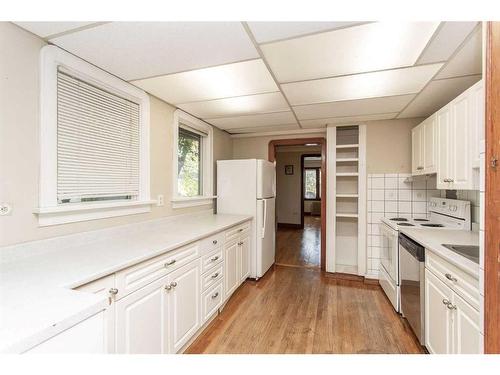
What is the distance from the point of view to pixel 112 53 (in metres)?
1.61

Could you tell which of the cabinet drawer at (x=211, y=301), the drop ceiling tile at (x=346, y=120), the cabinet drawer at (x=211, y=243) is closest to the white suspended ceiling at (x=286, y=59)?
the drop ceiling tile at (x=346, y=120)

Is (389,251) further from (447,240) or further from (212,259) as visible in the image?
(212,259)

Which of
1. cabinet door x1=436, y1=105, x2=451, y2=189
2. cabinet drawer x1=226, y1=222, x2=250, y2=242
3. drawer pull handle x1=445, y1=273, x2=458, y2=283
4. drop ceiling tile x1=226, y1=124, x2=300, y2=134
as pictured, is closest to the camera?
drawer pull handle x1=445, y1=273, x2=458, y2=283

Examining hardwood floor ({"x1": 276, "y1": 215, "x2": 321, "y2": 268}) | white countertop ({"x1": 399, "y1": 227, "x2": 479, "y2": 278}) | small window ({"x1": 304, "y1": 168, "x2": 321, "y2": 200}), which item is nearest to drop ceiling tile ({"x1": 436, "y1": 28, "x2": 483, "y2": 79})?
white countertop ({"x1": 399, "y1": 227, "x2": 479, "y2": 278})

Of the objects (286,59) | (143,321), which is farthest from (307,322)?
(286,59)

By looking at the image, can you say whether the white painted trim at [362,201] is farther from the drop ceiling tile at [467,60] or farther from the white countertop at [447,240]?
the drop ceiling tile at [467,60]

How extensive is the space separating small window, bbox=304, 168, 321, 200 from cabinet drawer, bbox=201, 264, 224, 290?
28.1 feet

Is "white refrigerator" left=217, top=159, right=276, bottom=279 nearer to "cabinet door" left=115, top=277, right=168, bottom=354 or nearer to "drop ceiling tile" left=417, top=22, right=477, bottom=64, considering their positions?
"cabinet door" left=115, top=277, right=168, bottom=354

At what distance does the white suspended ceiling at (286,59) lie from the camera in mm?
1352

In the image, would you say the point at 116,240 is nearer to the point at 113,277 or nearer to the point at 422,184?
the point at 113,277

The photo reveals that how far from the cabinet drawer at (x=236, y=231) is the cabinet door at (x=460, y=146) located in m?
2.10

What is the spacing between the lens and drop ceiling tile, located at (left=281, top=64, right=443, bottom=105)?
1.87 m

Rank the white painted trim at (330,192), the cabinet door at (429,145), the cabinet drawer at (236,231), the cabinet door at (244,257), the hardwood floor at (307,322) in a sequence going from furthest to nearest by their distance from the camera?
the white painted trim at (330,192)
the cabinet door at (244,257)
the cabinet drawer at (236,231)
the cabinet door at (429,145)
the hardwood floor at (307,322)
